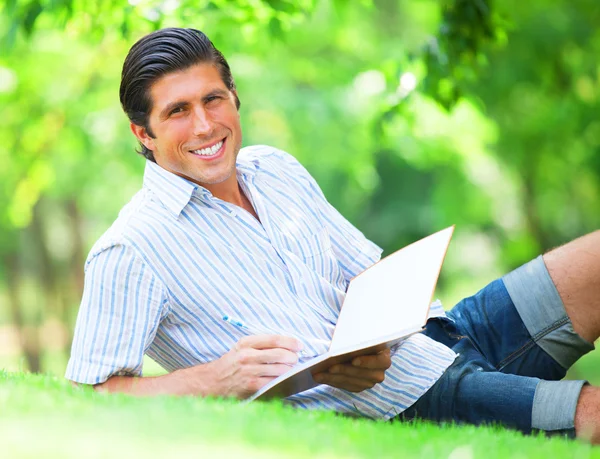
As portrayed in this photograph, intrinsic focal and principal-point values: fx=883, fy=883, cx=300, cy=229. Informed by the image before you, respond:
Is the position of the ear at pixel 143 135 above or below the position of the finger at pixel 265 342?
above

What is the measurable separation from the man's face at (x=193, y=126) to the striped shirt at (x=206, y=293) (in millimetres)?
110

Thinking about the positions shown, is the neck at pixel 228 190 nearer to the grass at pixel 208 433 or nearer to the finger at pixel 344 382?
the finger at pixel 344 382

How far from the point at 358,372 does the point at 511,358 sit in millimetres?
872

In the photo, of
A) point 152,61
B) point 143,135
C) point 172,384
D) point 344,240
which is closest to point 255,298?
point 172,384

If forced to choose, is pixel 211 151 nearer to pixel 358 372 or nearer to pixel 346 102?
pixel 358 372

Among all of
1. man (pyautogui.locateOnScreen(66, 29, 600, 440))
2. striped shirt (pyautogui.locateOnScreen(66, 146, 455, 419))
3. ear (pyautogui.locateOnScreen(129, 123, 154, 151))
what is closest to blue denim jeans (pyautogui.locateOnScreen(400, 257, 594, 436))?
man (pyautogui.locateOnScreen(66, 29, 600, 440))

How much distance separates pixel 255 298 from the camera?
3.12 m

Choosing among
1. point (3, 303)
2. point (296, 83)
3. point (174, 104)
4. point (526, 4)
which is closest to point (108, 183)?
point (296, 83)

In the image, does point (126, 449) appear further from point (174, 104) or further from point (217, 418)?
point (174, 104)

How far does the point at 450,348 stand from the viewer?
348 centimetres

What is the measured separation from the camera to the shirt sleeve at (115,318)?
9.39 ft

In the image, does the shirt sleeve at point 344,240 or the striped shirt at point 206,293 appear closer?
the striped shirt at point 206,293

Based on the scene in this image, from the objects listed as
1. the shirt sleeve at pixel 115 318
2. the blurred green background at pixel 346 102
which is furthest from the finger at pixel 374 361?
the blurred green background at pixel 346 102

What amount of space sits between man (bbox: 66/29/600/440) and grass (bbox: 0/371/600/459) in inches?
10.6
